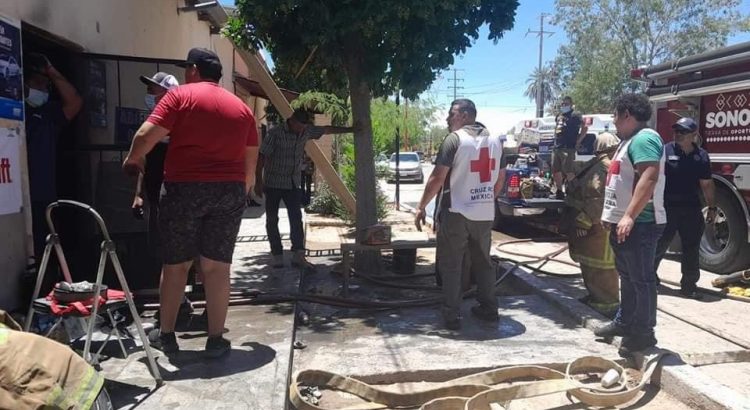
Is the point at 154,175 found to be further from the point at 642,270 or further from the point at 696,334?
the point at 696,334

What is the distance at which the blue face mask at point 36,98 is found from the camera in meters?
4.49

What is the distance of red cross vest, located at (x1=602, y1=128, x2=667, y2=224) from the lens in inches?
163

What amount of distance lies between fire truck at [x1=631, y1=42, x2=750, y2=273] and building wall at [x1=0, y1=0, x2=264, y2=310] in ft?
19.3

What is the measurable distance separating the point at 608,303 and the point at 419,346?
6.07 feet

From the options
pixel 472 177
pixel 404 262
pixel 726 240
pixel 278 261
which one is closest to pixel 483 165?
pixel 472 177

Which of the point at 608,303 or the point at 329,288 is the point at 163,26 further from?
the point at 608,303

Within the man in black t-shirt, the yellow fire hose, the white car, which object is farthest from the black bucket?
the man in black t-shirt

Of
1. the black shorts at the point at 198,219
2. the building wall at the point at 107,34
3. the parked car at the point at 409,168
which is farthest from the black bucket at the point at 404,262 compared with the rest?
the parked car at the point at 409,168

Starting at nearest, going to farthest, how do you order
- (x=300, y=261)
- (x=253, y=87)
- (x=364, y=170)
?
(x=300, y=261), (x=364, y=170), (x=253, y=87)

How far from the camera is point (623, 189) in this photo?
4203 mm

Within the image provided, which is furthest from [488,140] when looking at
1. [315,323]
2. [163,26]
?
[163,26]

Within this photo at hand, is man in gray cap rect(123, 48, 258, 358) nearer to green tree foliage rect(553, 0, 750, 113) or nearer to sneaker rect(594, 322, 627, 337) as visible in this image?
sneaker rect(594, 322, 627, 337)

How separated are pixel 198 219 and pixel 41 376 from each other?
167 cm

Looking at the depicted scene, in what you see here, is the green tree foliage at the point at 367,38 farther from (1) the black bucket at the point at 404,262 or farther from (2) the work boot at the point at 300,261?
(2) the work boot at the point at 300,261
